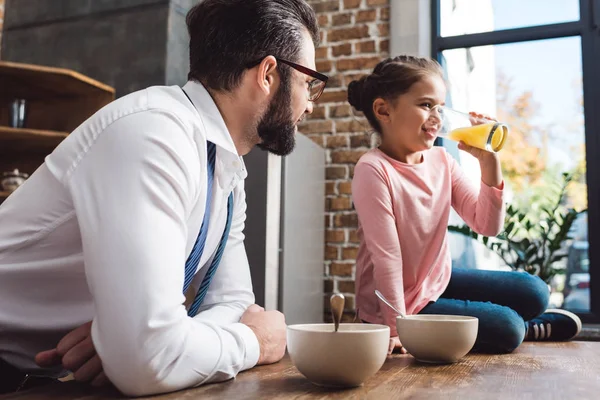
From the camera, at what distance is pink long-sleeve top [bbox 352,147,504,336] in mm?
1569

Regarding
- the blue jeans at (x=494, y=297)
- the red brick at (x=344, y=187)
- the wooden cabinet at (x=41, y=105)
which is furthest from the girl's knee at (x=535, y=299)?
the wooden cabinet at (x=41, y=105)

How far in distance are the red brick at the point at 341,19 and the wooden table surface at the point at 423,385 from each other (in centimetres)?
270

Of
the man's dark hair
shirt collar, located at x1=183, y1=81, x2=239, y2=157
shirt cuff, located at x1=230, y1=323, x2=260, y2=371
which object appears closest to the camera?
shirt cuff, located at x1=230, y1=323, x2=260, y2=371

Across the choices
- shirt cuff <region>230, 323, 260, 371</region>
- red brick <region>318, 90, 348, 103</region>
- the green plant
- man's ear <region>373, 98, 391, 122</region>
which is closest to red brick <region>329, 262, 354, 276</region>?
the green plant

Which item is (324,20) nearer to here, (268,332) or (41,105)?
(41,105)

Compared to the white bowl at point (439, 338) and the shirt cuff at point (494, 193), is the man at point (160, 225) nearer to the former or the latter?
the white bowl at point (439, 338)

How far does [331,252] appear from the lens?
3193 millimetres

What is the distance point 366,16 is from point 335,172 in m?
0.91

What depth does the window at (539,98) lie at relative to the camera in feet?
9.96

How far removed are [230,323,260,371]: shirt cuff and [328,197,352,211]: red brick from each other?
2.35 m

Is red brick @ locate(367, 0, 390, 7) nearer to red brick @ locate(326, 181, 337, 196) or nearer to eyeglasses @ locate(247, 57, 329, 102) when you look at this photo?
red brick @ locate(326, 181, 337, 196)

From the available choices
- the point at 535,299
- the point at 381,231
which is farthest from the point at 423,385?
the point at 535,299

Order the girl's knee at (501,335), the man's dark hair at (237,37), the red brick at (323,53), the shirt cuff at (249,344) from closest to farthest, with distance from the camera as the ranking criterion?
the shirt cuff at (249,344) → the man's dark hair at (237,37) → the girl's knee at (501,335) → the red brick at (323,53)

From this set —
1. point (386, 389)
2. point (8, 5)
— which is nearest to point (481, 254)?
point (386, 389)
